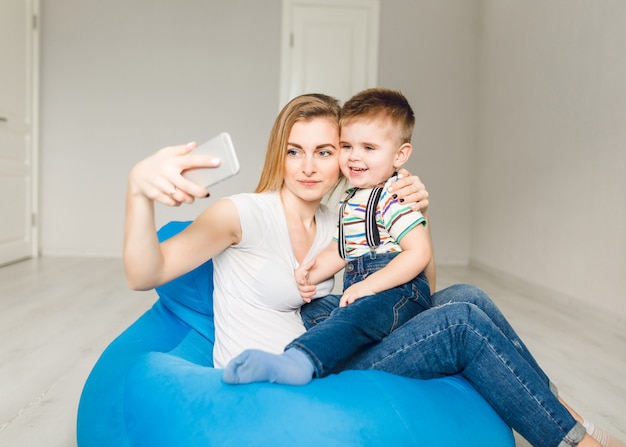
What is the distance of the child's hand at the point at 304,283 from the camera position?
1.44 metres

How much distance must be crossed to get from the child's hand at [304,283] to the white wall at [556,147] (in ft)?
8.13

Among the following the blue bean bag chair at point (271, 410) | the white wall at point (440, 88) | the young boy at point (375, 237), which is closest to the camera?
the blue bean bag chair at point (271, 410)

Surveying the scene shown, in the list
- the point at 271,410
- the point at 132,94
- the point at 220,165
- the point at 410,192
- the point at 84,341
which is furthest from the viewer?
the point at 132,94

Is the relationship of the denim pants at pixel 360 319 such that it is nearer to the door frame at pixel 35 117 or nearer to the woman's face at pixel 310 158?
the woman's face at pixel 310 158

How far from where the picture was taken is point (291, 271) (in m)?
1.45

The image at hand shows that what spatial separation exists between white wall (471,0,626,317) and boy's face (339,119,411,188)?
2.31 meters

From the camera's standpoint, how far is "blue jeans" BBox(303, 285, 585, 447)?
1.20 meters

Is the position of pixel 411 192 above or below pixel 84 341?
above

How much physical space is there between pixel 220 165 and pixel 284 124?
22.4 inches

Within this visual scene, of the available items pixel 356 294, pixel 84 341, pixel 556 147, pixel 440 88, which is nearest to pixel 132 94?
pixel 440 88

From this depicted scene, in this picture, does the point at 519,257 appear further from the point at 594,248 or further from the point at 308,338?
the point at 308,338

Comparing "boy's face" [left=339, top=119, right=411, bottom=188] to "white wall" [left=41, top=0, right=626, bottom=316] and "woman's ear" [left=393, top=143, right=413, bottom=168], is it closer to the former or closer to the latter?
"woman's ear" [left=393, top=143, right=413, bottom=168]

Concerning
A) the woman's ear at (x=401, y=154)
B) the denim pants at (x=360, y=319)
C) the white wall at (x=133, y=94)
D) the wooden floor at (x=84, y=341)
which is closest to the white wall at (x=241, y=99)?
the white wall at (x=133, y=94)

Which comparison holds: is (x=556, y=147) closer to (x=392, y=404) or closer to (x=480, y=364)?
(x=480, y=364)
